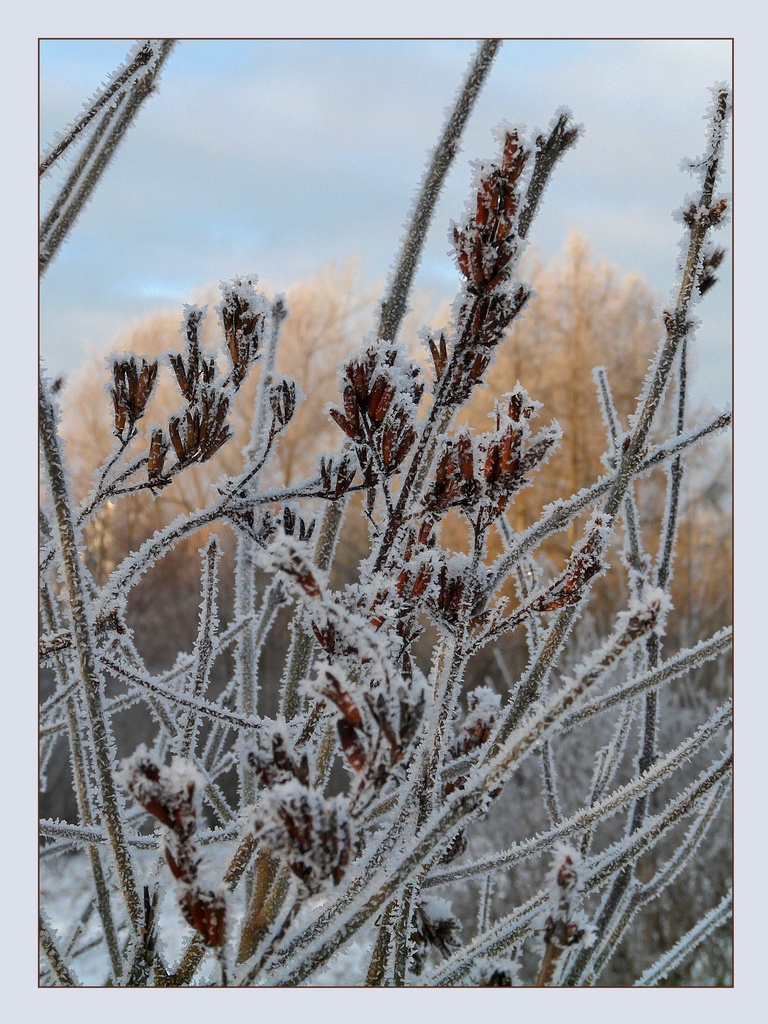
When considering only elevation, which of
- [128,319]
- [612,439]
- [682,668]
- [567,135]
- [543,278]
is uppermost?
[543,278]

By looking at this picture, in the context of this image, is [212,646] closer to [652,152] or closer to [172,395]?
[652,152]

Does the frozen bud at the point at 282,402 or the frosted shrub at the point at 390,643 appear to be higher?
the frozen bud at the point at 282,402

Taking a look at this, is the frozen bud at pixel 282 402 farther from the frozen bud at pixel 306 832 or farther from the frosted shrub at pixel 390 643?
the frozen bud at pixel 306 832

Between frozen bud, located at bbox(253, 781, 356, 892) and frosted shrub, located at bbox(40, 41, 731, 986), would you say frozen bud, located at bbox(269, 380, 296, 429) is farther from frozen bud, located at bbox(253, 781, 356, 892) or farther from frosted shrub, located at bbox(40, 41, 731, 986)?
frozen bud, located at bbox(253, 781, 356, 892)

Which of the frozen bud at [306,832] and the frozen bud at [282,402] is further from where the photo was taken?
the frozen bud at [282,402]

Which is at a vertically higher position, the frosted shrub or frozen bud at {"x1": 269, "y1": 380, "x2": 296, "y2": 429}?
frozen bud at {"x1": 269, "y1": 380, "x2": 296, "y2": 429}

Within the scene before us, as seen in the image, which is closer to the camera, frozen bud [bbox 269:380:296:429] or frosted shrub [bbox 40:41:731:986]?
frosted shrub [bbox 40:41:731:986]

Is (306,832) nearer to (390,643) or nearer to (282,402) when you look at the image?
(390,643)

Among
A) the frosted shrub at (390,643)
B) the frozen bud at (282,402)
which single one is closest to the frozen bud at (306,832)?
the frosted shrub at (390,643)

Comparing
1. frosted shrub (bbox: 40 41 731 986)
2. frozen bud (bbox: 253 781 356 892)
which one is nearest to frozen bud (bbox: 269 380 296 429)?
frosted shrub (bbox: 40 41 731 986)

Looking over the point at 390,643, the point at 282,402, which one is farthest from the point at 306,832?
the point at 282,402

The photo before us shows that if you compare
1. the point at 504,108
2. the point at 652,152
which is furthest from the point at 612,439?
the point at 652,152

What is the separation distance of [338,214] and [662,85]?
0.64m

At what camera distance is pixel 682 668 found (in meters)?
0.58
